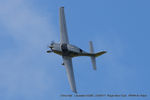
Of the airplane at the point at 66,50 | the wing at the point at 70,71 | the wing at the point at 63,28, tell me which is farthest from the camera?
the wing at the point at 63,28

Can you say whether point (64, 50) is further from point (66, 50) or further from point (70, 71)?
point (70, 71)

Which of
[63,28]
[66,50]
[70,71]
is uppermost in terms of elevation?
[63,28]

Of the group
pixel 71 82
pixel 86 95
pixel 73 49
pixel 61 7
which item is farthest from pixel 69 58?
pixel 86 95

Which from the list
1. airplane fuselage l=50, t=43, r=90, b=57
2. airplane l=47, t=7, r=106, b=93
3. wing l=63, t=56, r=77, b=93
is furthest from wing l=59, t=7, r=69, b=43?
wing l=63, t=56, r=77, b=93

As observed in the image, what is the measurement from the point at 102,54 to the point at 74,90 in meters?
10.8

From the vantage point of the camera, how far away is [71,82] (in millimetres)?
56812

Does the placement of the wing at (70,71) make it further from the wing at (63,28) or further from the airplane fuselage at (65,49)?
the wing at (63,28)

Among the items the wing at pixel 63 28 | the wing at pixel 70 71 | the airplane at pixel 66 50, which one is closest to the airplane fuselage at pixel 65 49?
the airplane at pixel 66 50

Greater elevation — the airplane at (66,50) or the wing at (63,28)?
the wing at (63,28)

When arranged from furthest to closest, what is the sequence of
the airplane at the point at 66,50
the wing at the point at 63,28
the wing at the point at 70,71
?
the wing at the point at 63,28 → the airplane at the point at 66,50 → the wing at the point at 70,71

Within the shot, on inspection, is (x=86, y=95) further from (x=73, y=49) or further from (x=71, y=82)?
(x=73, y=49)

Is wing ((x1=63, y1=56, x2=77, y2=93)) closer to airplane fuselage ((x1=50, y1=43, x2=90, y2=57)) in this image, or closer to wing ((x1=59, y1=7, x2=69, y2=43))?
airplane fuselage ((x1=50, y1=43, x2=90, y2=57))

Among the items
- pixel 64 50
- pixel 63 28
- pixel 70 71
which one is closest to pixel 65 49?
pixel 64 50

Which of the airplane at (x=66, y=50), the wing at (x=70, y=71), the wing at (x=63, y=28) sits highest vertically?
the wing at (x=63, y=28)
